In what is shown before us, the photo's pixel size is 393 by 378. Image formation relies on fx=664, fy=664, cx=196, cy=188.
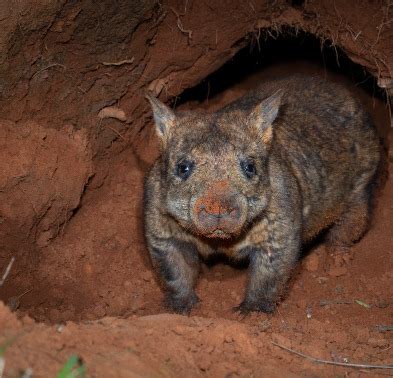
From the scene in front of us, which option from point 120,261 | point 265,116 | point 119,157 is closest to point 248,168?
point 265,116

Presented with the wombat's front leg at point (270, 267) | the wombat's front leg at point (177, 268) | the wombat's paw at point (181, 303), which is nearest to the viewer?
the wombat's front leg at point (270, 267)

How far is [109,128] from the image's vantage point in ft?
21.5

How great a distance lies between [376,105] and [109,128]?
122 inches

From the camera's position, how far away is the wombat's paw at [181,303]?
18.6 ft

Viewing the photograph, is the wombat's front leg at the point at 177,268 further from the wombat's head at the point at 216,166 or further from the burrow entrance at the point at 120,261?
the wombat's head at the point at 216,166

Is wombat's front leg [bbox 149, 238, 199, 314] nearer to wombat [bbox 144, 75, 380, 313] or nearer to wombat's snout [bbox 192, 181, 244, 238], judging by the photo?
wombat [bbox 144, 75, 380, 313]

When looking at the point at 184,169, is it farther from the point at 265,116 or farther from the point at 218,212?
the point at 265,116

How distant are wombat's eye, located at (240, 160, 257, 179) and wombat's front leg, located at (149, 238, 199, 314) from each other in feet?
2.98

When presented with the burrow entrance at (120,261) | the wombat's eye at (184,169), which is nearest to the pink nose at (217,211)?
the wombat's eye at (184,169)

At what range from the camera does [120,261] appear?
21.4 ft

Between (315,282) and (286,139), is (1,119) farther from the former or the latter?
(315,282)

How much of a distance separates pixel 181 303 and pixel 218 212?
1.46m

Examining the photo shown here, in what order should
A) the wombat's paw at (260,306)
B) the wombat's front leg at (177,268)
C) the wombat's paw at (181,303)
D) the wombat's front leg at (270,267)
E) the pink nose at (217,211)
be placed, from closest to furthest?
the pink nose at (217,211) → the wombat's front leg at (270,267) → the wombat's paw at (260,306) → the wombat's front leg at (177,268) → the wombat's paw at (181,303)

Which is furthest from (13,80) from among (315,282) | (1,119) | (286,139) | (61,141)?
(315,282)
